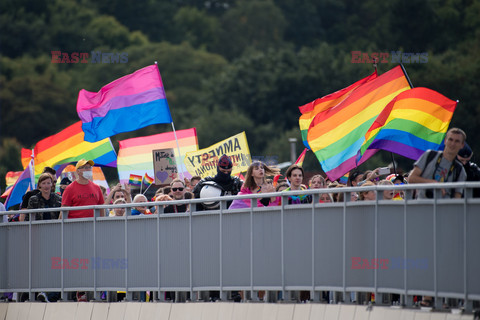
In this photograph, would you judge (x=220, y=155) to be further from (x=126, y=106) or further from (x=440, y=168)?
(x=440, y=168)

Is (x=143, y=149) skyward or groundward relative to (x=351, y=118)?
groundward

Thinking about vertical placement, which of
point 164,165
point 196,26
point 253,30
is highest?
point 196,26

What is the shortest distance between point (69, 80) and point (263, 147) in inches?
866

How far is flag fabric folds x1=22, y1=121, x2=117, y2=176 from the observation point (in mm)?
23531

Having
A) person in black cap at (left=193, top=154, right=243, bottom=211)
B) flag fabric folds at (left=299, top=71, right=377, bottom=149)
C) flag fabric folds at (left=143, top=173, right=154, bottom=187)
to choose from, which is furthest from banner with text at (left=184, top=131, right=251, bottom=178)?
person in black cap at (left=193, top=154, right=243, bottom=211)

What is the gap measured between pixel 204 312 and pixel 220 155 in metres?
8.96

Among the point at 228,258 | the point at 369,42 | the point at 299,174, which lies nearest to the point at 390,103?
the point at 299,174

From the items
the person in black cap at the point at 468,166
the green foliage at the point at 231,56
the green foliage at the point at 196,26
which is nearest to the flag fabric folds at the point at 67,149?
the person in black cap at the point at 468,166

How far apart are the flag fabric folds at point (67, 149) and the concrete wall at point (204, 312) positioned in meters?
7.38

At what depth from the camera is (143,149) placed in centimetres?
2444

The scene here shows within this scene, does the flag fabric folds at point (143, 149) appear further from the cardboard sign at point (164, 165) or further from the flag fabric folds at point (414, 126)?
the flag fabric folds at point (414, 126)

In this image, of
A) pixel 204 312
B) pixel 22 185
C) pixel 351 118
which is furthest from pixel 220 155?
pixel 204 312

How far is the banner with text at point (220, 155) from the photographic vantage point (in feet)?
71.9

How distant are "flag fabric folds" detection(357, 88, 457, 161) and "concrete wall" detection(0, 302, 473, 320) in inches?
160
